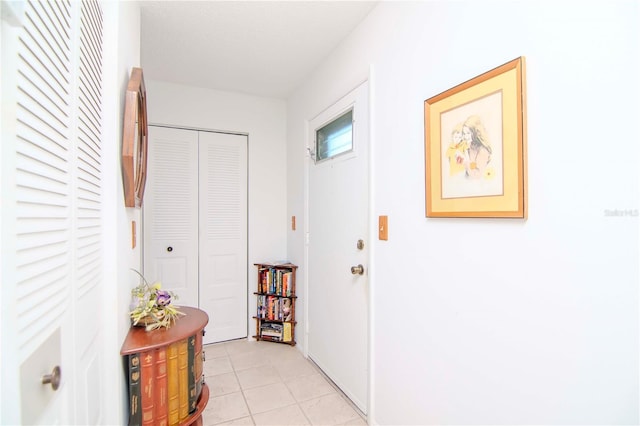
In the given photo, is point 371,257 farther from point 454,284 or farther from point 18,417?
point 18,417

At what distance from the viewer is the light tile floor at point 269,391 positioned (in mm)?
1851

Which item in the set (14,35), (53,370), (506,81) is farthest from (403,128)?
(53,370)

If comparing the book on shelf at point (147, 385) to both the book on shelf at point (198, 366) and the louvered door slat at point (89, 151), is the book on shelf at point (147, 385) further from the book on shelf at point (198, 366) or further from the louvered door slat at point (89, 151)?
the louvered door slat at point (89, 151)

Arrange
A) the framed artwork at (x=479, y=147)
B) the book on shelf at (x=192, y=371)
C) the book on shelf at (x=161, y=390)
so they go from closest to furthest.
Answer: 1. the framed artwork at (x=479, y=147)
2. the book on shelf at (x=161, y=390)
3. the book on shelf at (x=192, y=371)

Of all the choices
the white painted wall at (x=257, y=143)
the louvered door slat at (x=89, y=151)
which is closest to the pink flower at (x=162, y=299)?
the louvered door slat at (x=89, y=151)

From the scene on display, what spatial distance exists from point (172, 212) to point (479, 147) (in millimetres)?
2626

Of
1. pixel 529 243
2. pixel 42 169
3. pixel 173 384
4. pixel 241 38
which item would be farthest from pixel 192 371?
pixel 241 38

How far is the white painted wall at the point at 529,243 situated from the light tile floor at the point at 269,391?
1.64ft

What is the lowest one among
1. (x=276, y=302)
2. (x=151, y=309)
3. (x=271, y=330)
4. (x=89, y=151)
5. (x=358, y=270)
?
(x=271, y=330)

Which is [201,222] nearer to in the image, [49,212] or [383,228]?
[383,228]

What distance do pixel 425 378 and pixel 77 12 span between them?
1874mm

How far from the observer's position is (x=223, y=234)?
302cm

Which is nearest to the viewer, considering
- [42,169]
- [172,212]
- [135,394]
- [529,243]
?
[42,169]

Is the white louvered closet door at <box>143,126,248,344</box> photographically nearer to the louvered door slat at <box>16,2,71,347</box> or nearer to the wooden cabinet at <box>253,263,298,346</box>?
the wooden cabinet at <box>253,263,298,346</box>
